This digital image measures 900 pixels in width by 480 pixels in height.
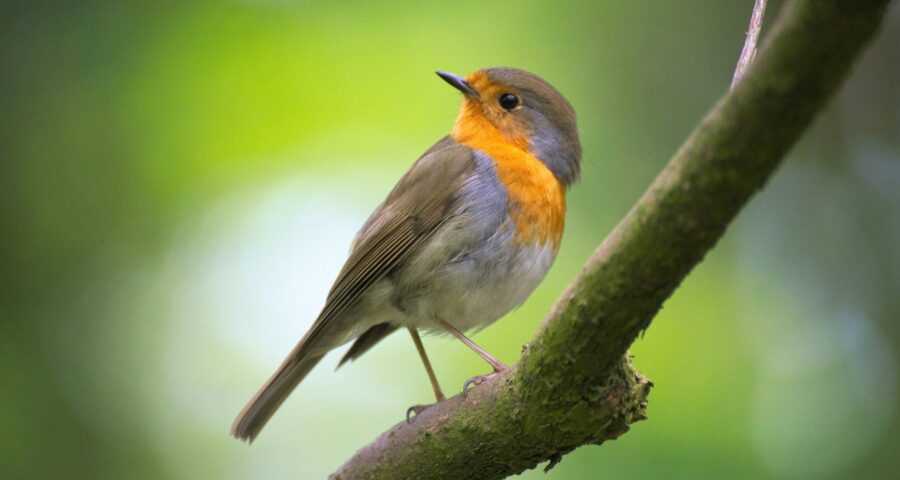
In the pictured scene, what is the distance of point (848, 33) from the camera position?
5.12ft

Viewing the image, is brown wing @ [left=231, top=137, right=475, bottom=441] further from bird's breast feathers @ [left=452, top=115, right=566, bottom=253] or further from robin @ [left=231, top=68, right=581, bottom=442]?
bird's breast feathers @ [left=452, top=115, right=566, bottom=253]

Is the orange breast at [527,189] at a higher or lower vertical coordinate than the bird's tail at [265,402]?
higher

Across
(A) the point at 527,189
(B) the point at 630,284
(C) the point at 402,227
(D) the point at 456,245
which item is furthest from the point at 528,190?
(B) the point at 630,284

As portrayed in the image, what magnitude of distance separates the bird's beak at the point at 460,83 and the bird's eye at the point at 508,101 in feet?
0.43

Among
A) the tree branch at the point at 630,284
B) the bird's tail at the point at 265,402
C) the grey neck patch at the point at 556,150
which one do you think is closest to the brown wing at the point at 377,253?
the bird's tail at the point at 265,402

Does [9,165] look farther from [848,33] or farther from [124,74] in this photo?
[848,33]

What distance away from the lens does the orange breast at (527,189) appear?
3.73 metres

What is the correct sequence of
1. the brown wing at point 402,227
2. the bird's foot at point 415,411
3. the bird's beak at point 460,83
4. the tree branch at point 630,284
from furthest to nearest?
the bird's beak at point 460,83
the brown wing at point 402,227
the bird's foot at point 415,411
the tree branch at point 630,284

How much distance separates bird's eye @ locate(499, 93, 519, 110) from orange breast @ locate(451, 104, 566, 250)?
17 centimetres

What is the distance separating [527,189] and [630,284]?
178 cm

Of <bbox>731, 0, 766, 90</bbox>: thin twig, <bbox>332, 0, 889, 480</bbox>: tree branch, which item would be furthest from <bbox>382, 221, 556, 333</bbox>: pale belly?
<bbox>731, 0, 766, 90</bbox>: thin twig

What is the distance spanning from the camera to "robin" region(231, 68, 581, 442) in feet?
12.2

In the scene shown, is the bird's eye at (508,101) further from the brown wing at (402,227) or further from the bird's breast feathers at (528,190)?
the brown wing at (402,227)

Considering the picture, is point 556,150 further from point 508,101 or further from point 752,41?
point 752,41
